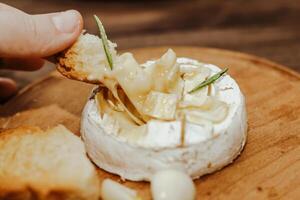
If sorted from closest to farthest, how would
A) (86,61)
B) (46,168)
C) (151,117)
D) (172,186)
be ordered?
(172,186), (46,168), (151,117), (86,61)

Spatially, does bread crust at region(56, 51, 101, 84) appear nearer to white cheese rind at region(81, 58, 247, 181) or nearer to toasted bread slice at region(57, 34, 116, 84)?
toasted bread slice at region(57, 34, 116, 84)

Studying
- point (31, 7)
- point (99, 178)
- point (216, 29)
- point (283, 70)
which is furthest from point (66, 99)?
point (31, 7)

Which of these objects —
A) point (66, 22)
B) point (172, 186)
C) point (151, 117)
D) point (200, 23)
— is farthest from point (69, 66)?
point (200, 23)

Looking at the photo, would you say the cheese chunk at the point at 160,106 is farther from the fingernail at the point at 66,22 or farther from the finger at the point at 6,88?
the finger at the point at 6,88

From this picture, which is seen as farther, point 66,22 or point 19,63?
point 19,63

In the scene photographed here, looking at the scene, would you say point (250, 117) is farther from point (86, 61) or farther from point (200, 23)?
point (200, 23)

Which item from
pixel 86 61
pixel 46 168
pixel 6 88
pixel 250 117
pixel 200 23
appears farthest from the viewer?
pixel 200 23
